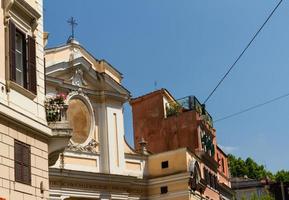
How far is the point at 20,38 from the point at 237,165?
66941 mm

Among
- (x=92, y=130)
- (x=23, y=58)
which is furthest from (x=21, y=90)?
(x=92, y=130)

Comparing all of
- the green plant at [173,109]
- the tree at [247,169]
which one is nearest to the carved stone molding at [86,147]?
the green plant at [173,109]

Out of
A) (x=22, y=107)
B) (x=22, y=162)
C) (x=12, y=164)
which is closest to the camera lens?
(x=12, y=164)

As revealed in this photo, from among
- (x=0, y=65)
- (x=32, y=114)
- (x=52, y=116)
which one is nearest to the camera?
(x=0, y=65)

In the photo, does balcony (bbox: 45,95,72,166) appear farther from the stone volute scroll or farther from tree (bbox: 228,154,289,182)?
tree (bbox: 228,154,289,182)

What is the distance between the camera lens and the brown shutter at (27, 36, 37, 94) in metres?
14.9

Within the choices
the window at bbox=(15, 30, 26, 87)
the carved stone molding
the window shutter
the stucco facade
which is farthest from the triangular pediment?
the window shutter

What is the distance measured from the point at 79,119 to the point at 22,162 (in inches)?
651

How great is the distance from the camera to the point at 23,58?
14.8 metres

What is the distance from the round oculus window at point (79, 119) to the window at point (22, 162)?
15693 mm

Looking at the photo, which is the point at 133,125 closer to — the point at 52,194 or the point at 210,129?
the point at 210,129

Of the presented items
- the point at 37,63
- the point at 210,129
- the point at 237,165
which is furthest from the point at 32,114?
the point at 237,165

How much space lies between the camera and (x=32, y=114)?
582 inches

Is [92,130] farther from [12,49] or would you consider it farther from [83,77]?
[12,49]
